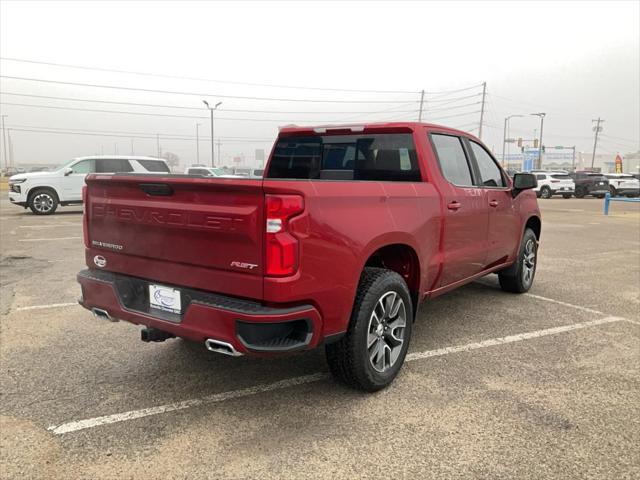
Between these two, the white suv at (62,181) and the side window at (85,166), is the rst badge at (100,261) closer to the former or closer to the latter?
the white suv at (62,181)

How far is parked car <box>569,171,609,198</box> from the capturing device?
102 feet

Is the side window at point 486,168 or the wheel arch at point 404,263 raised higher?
the side window at point 486,168

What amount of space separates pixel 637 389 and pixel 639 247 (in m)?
8.43

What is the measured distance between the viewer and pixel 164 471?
8.09 ft

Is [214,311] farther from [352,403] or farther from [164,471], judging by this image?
[352,403]

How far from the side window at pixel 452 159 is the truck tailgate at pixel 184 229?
2.09m

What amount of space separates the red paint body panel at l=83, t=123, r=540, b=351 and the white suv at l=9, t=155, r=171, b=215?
1349 cm

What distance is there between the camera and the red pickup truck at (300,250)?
8.53 feet

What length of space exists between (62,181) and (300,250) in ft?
51.5

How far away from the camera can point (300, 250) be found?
8.58ft

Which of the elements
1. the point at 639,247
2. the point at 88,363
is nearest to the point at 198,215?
the point at 88,363

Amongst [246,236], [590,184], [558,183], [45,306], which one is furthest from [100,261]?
[590,184]

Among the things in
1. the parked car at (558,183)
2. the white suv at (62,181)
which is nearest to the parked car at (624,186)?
the parked car at (558,183)

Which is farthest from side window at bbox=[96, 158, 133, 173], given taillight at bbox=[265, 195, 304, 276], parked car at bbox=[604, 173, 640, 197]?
parked car at bbox=[604, 173, 640, 197]
